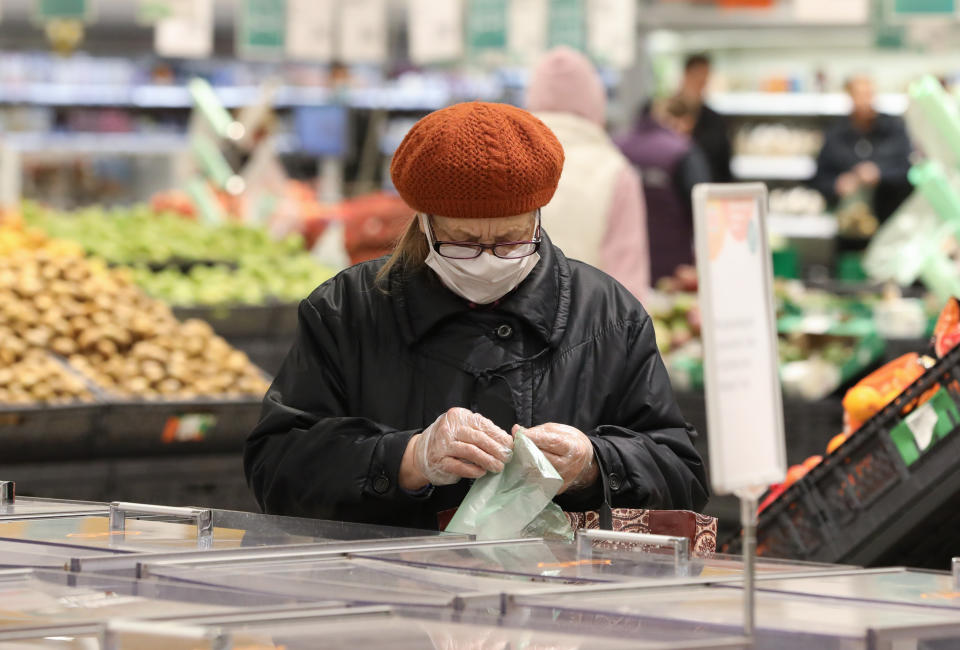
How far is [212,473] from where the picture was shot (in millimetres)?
4535

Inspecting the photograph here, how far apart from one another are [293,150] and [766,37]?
4645mm

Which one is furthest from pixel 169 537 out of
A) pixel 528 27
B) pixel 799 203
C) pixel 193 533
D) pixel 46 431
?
pixel 799 203

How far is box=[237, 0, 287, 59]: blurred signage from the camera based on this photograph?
9.22m

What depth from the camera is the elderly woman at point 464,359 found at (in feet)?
7.05

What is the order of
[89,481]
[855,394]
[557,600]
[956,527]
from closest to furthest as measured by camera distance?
1. [557,600]
2. [956,527]
3. [855,394]
4. [89,481]

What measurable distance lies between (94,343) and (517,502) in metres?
3.17

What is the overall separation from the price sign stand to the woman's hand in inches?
27.8

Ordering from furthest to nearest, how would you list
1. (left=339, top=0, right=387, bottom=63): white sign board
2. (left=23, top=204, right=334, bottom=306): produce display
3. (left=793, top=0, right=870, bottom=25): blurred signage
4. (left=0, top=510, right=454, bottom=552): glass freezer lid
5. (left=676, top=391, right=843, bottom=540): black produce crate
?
(left=339, top=0, right=387, bottom=63): white sign board
(left=793, top=0, right=870, bottom=25): blurred signage
(left=23, top=204, right=334, bottom=306): produce display
(left=676, top=391, right=843, bottom=540): black produce crate
(left=0, top=510, right=454, bottom=552): glass freezer lid

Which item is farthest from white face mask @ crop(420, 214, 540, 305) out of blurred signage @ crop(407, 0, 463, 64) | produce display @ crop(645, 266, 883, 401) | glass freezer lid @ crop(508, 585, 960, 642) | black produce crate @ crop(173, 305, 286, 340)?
blurred signage @ crop(407, 0, 463, 64)

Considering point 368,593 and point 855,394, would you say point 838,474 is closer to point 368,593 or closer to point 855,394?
point 855,394

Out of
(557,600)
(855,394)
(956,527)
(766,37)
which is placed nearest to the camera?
(557,600)

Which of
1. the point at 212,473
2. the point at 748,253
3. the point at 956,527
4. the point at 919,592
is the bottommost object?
the point at 212,473

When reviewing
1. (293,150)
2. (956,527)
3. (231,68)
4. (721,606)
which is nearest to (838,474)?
(956,527)

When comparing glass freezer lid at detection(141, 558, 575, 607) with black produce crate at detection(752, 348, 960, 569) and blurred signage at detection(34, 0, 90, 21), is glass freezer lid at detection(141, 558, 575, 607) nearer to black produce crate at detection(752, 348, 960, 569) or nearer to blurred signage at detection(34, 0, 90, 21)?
black produce crate at detection(752, 348, 960, 569)
